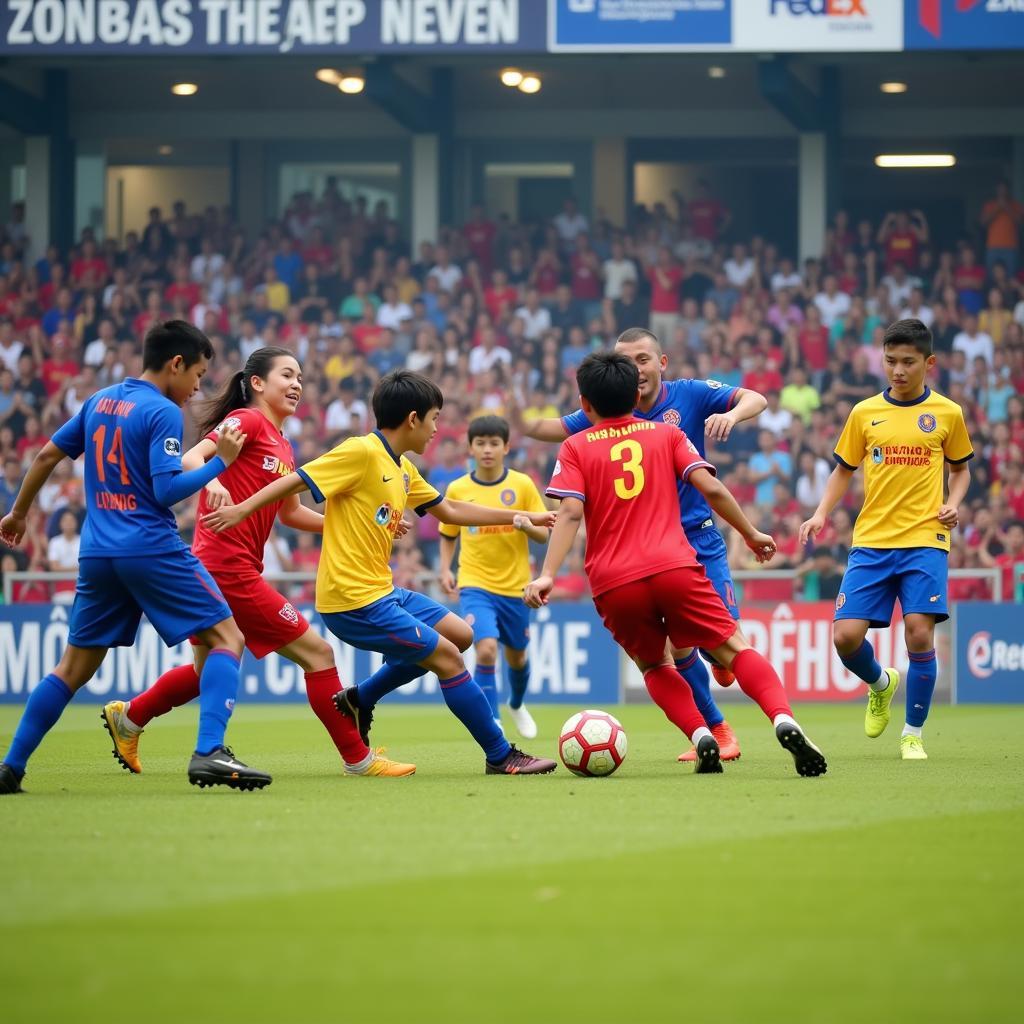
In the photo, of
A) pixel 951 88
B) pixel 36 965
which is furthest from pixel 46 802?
pixel 951 88

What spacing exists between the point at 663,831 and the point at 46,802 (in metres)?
2.81

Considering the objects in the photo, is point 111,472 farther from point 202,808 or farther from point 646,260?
point 646,260

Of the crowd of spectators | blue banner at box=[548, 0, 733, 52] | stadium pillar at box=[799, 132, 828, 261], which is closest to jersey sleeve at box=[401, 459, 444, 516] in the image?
the crowd of spectators

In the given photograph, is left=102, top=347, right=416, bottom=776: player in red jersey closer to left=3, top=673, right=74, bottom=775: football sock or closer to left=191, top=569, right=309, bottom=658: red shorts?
left=191, top=569, right=309, bottom=658: red shorts

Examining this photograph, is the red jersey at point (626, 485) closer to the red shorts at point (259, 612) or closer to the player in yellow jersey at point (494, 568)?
the red shorts at point (259, 612)

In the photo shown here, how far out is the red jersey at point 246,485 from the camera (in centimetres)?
870

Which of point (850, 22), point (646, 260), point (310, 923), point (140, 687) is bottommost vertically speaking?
point (140, 687)

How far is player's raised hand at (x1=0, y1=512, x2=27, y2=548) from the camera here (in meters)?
8.17

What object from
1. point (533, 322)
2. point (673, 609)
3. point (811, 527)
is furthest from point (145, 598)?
point (533, 322)

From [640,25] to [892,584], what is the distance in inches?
617

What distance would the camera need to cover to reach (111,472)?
25.7ft

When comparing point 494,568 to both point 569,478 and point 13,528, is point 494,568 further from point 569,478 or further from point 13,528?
point 13,528

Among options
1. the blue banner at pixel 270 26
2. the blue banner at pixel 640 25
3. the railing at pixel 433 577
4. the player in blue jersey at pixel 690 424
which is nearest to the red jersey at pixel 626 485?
the player in blue jersey at pixel 690 424

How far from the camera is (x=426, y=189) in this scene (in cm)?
2798
